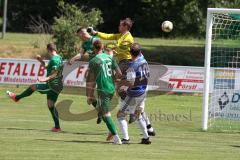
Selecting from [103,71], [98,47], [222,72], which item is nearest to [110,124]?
[103,71]

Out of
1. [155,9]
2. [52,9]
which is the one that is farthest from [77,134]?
[52,9]

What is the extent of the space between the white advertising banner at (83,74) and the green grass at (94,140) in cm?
458

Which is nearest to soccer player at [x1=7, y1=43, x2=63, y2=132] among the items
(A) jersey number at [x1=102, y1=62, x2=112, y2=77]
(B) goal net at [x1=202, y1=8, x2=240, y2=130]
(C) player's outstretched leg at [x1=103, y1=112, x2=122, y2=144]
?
(A) jersey number at [x1=102, y1=62, x2=112, y2=77]

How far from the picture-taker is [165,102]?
92.2 ft

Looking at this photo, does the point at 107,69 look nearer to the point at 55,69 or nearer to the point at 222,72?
the point at 55,69

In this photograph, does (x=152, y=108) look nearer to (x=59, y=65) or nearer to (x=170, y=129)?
(x=170, y=129)

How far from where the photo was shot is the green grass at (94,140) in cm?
1365

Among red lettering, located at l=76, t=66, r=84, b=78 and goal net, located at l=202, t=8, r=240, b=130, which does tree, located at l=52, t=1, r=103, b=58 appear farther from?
goal net, located at l=202, t=8, r=240, b=130

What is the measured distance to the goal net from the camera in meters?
19.7

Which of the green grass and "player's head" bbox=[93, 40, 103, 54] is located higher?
"player's head" bbox=[93, 40, 103, 54]

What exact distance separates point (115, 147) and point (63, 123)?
5.33 metres

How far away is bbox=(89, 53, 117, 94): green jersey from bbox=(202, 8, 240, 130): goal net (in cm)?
501

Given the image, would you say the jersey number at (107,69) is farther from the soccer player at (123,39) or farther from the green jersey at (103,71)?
the soccer player at (123,39)

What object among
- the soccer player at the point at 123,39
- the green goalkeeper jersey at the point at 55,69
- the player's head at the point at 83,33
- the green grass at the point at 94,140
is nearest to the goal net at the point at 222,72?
the green grass at the point at 94,140
